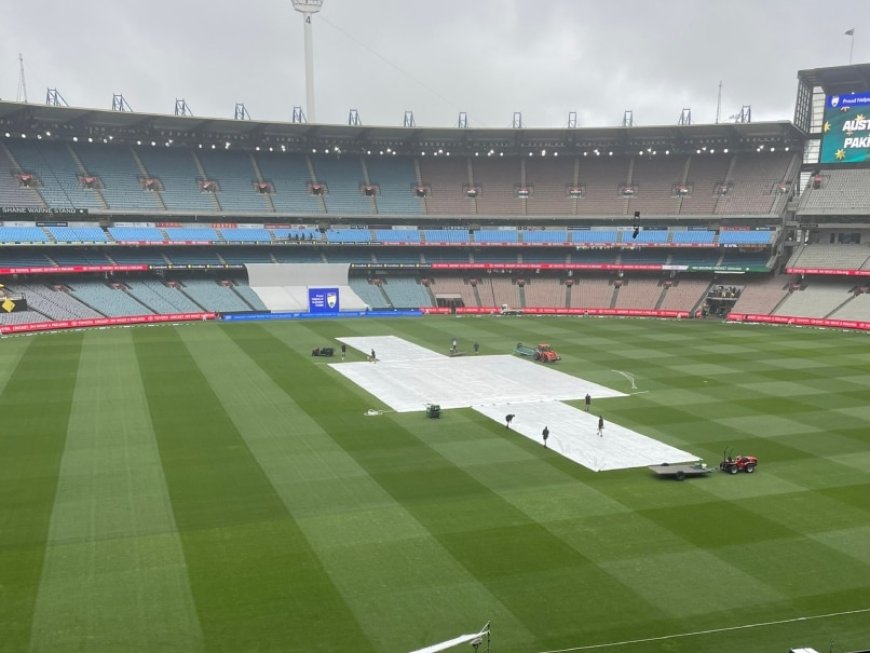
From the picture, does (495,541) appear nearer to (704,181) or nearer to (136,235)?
(136,235)

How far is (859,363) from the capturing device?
5119 cm

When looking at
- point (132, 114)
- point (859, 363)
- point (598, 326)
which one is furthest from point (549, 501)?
point (132, 114)

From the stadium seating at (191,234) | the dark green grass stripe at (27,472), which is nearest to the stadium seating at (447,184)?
the stadium seating at (191,234)

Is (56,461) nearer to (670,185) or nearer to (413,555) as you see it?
(413,555)

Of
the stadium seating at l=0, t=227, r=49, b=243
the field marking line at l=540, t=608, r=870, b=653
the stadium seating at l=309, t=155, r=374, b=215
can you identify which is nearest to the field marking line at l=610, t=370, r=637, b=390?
the field marking line at l=540, t=608, r=870, b=653

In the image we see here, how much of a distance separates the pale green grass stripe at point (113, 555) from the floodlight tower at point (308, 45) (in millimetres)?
68858

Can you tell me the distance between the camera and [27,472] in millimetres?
26312

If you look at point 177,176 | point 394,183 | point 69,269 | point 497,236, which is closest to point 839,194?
point 497,236

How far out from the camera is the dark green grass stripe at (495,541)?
56.4ft

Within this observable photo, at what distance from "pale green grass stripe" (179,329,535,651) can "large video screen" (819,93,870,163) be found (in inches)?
2947

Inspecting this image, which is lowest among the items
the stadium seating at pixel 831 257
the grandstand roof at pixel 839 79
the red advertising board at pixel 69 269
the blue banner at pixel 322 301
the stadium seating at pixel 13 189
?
the blue banner at pixel 322 301

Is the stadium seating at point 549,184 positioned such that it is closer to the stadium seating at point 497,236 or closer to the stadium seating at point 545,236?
the stadium seating at point 545,236

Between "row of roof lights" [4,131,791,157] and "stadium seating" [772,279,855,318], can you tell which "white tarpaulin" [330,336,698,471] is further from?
"row of roof lights" [4,131,791,157]

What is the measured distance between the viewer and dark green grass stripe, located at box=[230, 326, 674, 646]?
17.2 meters
